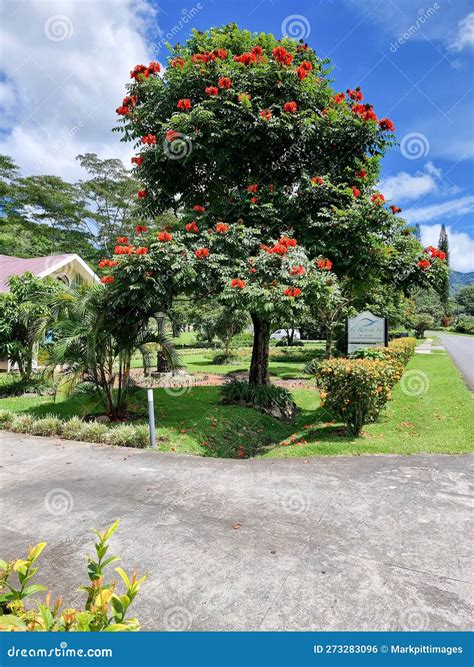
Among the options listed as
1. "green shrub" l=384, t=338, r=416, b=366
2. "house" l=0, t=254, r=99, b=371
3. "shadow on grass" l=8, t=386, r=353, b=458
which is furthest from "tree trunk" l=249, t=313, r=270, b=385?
"house" l=0, t=254, r=99, b=371

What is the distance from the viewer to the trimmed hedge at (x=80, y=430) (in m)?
6.82

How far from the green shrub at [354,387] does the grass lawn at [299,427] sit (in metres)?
0.42

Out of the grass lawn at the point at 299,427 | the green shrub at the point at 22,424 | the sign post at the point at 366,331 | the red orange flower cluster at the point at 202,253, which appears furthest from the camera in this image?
the sign post at the point at 366,331

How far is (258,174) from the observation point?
9852 millimetres

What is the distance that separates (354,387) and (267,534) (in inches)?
165

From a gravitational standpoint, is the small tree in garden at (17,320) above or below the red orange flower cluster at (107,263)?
below

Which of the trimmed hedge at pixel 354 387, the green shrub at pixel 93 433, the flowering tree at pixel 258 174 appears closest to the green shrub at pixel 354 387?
the trimmed hedge at pixel 354 387

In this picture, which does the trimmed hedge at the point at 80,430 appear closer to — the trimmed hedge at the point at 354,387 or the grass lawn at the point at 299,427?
the grass lawn at the point at 299,427

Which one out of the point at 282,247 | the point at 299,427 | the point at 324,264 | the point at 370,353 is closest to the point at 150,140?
the point at 282,247

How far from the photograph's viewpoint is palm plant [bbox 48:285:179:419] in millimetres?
7980

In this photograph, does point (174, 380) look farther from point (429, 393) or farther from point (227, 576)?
point (227, 576)

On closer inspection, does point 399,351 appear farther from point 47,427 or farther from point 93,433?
point 47,427

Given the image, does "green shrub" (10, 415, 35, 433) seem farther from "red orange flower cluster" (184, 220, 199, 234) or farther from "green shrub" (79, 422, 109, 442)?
"red orange flower cluster" (184, 220, 199, 234)

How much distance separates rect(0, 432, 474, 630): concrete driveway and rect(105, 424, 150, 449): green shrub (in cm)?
89
